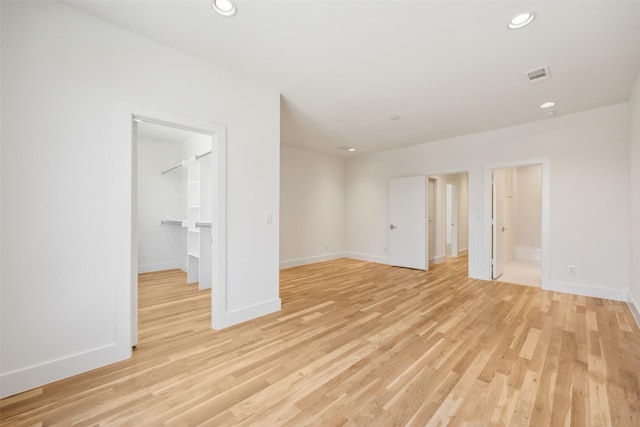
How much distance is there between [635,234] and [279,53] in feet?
15.4

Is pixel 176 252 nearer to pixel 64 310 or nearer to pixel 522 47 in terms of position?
pixel 64 310

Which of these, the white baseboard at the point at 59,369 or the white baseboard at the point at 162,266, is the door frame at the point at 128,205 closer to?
the white baseboard at the point at 59,369

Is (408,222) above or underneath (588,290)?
above

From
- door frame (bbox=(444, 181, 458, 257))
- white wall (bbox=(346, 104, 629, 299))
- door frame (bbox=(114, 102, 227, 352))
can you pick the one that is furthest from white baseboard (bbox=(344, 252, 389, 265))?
door frame (bbox=(114, 102, 227, 352))

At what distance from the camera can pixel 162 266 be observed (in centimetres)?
577

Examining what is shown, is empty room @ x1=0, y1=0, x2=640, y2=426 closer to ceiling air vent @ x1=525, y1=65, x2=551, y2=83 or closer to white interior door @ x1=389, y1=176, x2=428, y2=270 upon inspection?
ceiling air vent @ x1=525, y1=65, x2=551, y2=83

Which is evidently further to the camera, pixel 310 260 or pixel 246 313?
pixel 310 260

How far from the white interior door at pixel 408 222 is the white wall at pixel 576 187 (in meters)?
0.92

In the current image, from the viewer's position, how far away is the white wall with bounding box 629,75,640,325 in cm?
305

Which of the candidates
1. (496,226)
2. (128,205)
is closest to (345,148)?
(496,226)

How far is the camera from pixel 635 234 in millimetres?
3217

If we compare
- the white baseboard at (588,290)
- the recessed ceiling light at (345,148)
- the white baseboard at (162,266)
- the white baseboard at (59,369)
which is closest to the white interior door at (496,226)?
the white baseboard at (588,290)

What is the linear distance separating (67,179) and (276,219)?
197 cm

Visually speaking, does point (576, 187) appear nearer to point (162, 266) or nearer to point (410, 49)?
point (410, 49)
